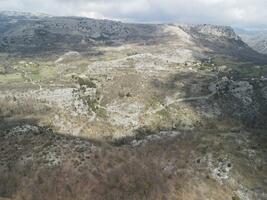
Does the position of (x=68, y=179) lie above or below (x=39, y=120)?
above

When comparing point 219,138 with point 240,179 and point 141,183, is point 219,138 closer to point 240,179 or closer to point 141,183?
point 240,179

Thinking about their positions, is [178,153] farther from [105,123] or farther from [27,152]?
[105,123]

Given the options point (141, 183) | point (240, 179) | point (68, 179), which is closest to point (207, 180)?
point (240, 179)

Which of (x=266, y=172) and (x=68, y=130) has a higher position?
(x=266, y=172)

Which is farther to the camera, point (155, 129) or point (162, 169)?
point (155, 129)

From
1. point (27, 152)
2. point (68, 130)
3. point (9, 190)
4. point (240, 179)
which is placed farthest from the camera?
point (68, 130)

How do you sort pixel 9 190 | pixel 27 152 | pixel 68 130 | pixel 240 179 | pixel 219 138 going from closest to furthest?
pixel 9 190 < pixel 240 179 < pixel 27 152 < pixel 219 138 < pixel 68 130

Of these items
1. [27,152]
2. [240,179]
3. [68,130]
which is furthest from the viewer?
[68,130]

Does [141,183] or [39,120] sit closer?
[141,183]

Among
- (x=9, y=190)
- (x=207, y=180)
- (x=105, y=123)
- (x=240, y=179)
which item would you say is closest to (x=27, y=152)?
(x=9, y=190)
